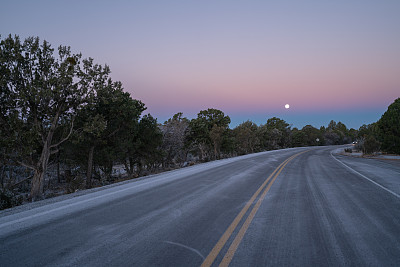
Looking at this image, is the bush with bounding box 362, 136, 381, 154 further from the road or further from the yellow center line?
the yellow center line

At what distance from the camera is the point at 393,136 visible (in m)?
26.4

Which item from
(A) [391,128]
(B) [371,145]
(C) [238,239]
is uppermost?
(A) [391,128]

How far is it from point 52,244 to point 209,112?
110 ft

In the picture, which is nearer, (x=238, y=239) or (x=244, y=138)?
(x=238, y=239)

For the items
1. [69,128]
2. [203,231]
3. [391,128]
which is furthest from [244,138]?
[203,231]

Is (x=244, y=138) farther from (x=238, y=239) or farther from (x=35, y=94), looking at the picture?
(x=238, y=239)

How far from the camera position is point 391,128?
27156 mm

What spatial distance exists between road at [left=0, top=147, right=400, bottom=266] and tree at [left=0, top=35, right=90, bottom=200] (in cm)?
840

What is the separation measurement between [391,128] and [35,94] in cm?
3637

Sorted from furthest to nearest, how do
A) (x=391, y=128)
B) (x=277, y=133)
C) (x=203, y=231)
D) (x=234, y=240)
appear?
(x=277, y=133)
(x=391, y=128)
(x=203, y=231)
(x=234, y=240)

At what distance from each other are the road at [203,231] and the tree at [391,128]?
2664cm

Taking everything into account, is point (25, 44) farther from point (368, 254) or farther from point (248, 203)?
point (368, 254)

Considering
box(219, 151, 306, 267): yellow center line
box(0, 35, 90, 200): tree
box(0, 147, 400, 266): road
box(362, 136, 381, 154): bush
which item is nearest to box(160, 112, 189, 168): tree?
box(0, 35, 90, 200): tree

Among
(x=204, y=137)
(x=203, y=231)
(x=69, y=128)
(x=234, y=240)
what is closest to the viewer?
(x=234, y=240)
